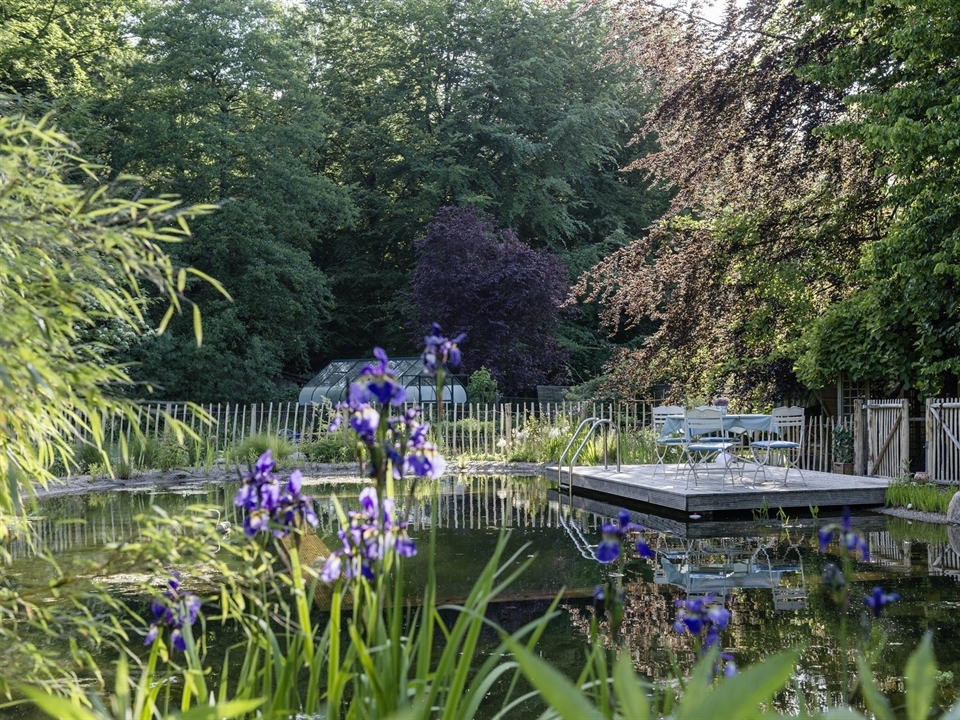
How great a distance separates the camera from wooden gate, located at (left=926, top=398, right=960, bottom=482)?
1209 cm

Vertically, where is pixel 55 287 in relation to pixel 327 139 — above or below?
below

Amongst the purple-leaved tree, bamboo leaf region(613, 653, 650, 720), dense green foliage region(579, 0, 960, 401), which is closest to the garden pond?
bamboo leaf region(613, 653, 650, 720)

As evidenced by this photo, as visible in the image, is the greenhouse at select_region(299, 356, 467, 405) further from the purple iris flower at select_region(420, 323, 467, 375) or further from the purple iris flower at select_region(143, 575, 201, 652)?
the purple iris flower at select_region(420, 323, 467, 375)

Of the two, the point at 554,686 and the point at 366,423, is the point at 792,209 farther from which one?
the point at 554,686

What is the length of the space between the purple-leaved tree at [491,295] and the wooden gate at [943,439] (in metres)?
14.7

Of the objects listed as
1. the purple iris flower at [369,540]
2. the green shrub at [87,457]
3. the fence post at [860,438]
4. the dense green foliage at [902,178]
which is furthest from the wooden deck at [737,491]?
the purple iris flower at [369,540]

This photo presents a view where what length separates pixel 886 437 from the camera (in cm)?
1362

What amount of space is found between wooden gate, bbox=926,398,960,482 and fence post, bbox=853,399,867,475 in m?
1.59

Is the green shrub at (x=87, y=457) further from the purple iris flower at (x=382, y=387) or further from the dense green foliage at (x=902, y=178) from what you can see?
the purple iris flower at (x=382, y=387)

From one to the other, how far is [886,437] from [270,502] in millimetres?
12720

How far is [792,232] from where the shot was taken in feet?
49.2

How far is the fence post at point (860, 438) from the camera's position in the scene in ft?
46.4

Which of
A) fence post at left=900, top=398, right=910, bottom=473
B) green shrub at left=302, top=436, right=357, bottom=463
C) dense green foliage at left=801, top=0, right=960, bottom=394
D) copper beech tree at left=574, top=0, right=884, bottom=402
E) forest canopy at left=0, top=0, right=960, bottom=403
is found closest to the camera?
dense green foliage at left=801, top=0, right=960, bottom=394

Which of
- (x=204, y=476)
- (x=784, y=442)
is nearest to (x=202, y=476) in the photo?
(x=204, y=476)
